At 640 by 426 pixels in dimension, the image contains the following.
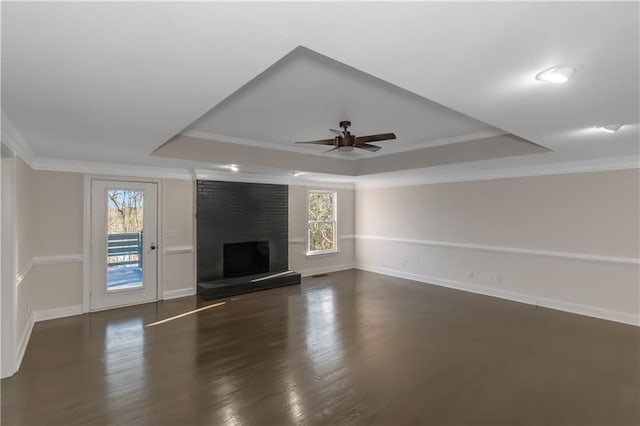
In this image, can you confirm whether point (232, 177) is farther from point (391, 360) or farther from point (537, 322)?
point (537, 322)

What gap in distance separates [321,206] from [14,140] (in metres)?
5.70

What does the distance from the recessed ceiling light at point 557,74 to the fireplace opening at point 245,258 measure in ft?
17.8

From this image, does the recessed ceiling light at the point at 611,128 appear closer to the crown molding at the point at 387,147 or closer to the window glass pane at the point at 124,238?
the crown molding at the point at 387,147

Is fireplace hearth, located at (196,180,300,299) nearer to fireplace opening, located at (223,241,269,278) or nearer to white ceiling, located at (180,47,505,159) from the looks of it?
fireplace opening, located at (223,241,269,278)

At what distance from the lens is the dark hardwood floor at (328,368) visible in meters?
2.44

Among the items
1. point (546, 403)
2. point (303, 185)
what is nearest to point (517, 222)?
point (546, 403)

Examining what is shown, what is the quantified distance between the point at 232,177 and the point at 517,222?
5.01m

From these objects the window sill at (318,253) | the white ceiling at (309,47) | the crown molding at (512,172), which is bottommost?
the window sill at (318,253)

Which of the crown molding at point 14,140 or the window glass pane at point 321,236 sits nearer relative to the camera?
the crown molding at point 14,140

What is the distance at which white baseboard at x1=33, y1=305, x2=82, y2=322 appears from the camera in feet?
14.4

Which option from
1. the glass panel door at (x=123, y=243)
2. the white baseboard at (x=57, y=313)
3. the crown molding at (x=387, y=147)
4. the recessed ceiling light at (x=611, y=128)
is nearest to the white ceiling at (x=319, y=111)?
the crown molding at (x=387, y=147)

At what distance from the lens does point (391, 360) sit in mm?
3291

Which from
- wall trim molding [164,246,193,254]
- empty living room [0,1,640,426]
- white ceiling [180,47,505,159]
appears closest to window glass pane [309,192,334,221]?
empty living room [0,1,640,426]

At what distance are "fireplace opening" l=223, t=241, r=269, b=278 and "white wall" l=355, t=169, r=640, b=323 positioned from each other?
289 cm
